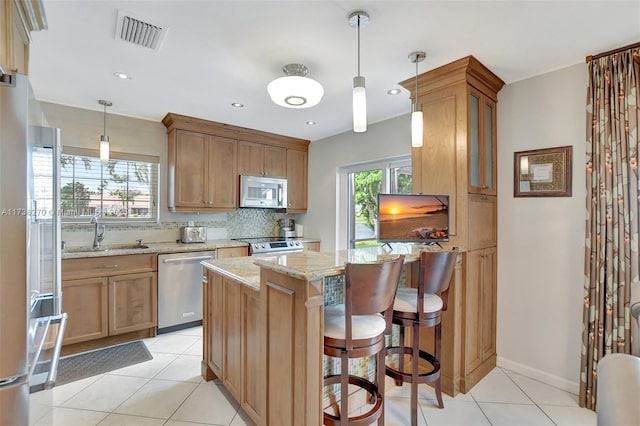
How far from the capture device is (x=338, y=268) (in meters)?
1.44

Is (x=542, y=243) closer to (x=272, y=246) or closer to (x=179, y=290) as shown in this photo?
(x=272, y=246)

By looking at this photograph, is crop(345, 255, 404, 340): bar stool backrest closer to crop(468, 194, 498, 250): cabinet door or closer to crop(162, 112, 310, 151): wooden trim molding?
crop(468, 194, 498, 250): cabinet door

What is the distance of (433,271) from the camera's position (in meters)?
1.83

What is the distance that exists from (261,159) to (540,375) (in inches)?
153

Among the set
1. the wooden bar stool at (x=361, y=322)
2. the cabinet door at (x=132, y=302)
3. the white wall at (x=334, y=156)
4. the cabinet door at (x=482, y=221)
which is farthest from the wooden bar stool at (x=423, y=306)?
the cabinet door at (x=132, y=302)

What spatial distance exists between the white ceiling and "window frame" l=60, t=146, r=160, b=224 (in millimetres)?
642

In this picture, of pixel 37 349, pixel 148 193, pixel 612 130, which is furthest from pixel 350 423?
pixel 148 193

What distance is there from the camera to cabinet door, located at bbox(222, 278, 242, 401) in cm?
195

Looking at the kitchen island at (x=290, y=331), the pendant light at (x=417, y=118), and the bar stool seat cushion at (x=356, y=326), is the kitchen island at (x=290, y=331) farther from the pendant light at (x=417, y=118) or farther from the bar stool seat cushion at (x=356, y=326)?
the pendant light at (x=417, y=118)

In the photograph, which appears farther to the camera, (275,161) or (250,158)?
(275,161)

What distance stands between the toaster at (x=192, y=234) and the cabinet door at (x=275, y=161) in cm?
122

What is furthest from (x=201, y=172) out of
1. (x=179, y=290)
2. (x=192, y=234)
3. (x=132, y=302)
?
(x=132, y=302)

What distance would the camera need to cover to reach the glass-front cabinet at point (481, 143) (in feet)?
7.72

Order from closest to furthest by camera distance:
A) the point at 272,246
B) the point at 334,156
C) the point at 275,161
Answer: the point at 272,246 → the point at 334,156 → the point at 275,161
